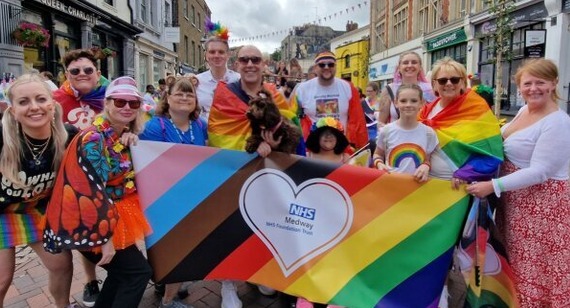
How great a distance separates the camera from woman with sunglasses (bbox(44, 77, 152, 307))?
227cm

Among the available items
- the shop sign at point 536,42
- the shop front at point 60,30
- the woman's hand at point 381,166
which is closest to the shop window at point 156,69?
the shop front at point 60,30

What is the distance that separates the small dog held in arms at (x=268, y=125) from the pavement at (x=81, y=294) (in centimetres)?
130

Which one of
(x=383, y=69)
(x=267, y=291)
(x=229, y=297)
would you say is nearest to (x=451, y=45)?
(x=383, y=69)

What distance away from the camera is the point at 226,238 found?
113 inches

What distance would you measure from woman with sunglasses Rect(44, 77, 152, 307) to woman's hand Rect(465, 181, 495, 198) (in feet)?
6.89

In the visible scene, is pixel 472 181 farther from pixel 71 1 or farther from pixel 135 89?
pixel 71 1

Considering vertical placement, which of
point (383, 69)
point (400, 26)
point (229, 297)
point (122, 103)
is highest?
point (400, 26)

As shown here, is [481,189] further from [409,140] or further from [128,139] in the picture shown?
[128,139]

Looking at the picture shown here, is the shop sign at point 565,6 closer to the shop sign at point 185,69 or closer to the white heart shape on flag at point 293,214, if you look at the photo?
the white heart shape on flag at point 293,214

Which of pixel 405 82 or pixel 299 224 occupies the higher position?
pixel 405 82

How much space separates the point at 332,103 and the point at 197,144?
1390 millimetres

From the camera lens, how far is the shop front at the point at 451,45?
20.0 meters

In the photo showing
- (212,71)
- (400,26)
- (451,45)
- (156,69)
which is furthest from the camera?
(400,26)

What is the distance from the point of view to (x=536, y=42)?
13438 mm
